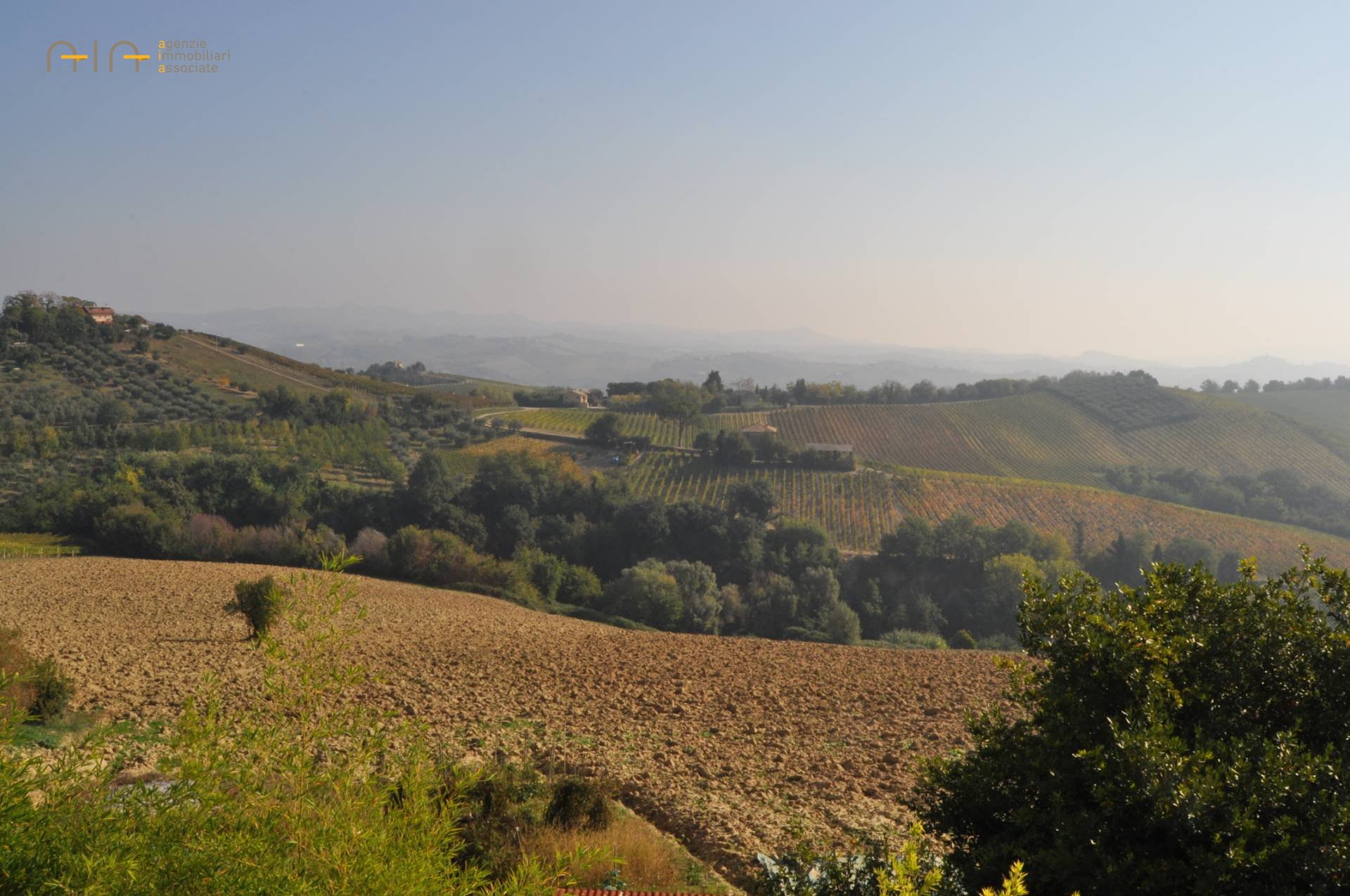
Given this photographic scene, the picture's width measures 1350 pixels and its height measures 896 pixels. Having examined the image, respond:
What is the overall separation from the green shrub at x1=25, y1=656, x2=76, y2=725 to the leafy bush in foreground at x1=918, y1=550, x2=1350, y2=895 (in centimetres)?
1139

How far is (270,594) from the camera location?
1617 centimetres

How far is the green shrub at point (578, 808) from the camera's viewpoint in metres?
8.30

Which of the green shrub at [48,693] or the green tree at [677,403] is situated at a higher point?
the green tree at [677,403]

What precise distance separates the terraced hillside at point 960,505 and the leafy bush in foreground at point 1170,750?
3834cm

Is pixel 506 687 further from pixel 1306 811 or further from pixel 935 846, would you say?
pixel 1306 811

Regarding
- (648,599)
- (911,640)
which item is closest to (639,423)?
(648,599)

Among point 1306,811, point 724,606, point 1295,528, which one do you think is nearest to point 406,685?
point 1306,811

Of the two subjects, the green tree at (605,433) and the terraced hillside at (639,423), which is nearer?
the green tree at (605,433)

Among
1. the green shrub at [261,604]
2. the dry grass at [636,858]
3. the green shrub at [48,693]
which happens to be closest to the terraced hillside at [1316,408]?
the dry grass at [636,858]

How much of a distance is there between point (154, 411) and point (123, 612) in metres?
33.2

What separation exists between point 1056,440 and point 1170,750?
77.8 meters

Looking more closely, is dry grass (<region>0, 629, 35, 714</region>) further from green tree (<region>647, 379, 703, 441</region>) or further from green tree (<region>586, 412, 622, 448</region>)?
green tree (<region>647, 379, 703, 441</region>)

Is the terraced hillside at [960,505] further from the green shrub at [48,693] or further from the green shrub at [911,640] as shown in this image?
the green shrub at [48,693]

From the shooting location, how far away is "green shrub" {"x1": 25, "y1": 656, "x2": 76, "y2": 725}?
428 inches
